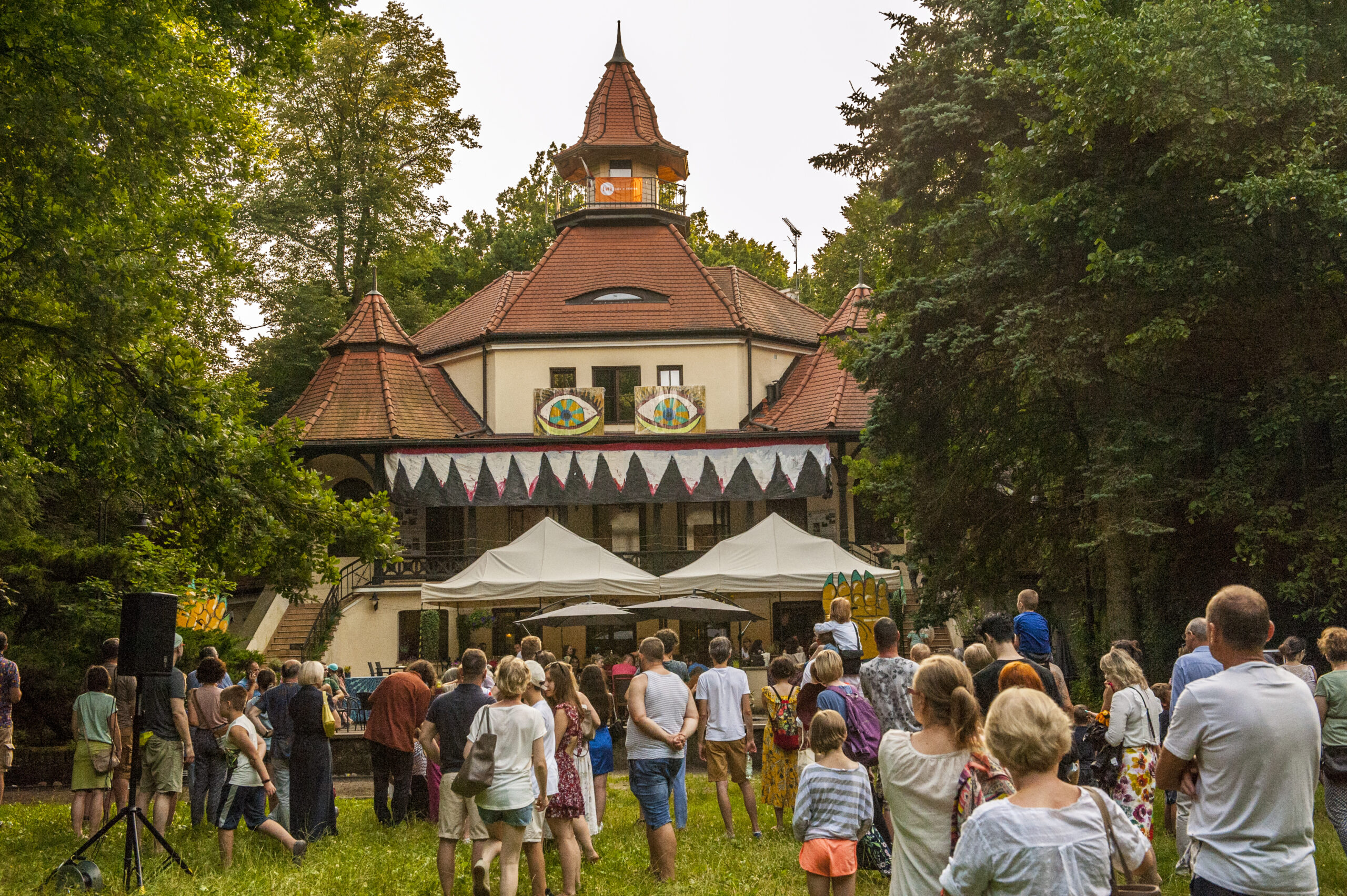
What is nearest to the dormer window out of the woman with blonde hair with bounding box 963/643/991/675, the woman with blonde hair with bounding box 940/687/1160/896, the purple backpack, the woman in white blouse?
the purple backpack

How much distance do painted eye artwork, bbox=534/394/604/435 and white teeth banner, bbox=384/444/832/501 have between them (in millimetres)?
1872

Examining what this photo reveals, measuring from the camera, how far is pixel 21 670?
18.0 m

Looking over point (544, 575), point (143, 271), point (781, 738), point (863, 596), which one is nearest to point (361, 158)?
point (544, 575)

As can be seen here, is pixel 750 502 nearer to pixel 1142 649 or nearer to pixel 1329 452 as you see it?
pixel 1142 649

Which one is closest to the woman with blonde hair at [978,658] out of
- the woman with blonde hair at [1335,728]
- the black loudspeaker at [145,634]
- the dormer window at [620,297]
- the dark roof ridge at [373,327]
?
the woman with blonde hair at [1335,728]

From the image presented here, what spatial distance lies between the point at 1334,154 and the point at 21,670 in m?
19.6

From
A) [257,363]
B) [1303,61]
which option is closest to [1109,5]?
[1303,61]

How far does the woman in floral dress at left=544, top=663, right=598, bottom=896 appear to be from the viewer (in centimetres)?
883

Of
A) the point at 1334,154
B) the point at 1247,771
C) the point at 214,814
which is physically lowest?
the point at 214,814

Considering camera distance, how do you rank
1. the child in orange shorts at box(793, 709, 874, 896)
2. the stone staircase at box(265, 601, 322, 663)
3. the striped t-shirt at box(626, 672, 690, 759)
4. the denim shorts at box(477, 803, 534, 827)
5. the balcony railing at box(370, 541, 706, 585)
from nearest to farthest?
1. the child in orange shorts at box(793, 709, 874, 896)
2. the denim shorts at box(477, 803, 534, 827)
3. the striped t-shirt at box(626, 672, 690, 759)
4. the stone staircase at box(265, 601, 322, 663)
5. the balcony railing at box(370, 541, 706, 585)

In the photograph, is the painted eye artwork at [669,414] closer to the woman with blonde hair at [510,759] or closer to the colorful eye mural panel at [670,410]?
the colorful eye mural panel at [670,410]

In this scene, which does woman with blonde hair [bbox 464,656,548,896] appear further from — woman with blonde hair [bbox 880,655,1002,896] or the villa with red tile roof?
the villa with red tile roof

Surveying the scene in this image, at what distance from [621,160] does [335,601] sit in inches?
724

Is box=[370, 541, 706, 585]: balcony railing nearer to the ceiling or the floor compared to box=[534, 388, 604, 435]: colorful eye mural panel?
nearer to the floor
